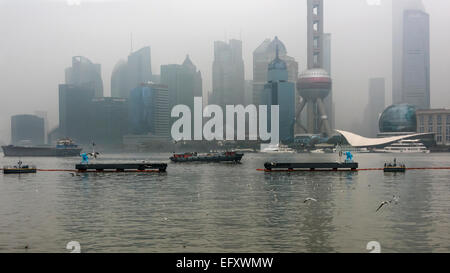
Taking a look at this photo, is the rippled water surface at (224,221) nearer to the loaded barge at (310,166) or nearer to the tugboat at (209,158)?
the loaded barge at (310,166)

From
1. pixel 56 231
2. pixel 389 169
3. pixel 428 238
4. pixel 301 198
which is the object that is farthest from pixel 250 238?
pixel 389 169

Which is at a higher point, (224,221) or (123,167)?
(224,221)

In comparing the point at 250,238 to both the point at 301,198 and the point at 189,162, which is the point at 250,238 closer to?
the point at 301,198

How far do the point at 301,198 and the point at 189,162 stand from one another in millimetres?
133700

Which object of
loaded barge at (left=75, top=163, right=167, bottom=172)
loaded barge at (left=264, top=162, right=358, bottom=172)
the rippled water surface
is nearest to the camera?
the rippled water surface

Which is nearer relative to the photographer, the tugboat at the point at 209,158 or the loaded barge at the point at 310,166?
the loaded barge at the point at 310,166

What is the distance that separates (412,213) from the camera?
1766 inches

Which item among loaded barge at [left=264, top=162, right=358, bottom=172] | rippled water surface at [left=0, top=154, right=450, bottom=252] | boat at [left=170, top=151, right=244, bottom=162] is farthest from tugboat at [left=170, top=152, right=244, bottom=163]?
rippled water surface at [left=0, top=154, right=450, bottom=252]

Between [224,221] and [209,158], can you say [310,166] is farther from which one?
[224,221]

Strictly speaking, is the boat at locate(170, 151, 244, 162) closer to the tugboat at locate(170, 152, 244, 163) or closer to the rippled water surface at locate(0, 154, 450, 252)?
the tugboat at locate(170, 152, 244, 163)

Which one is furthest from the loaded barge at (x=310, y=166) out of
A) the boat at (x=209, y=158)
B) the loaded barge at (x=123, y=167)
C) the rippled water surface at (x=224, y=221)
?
the boat at (x=209, y=158)

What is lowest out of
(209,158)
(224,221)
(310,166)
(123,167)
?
(209,158)

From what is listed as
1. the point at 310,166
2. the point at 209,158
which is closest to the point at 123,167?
the point at 310,166

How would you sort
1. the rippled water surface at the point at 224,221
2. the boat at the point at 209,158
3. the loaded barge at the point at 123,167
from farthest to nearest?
1. the boat at the point at 209,158
2. the loaded barge at the point at 123,167
3. the rippled water surface at the point at 224,221
